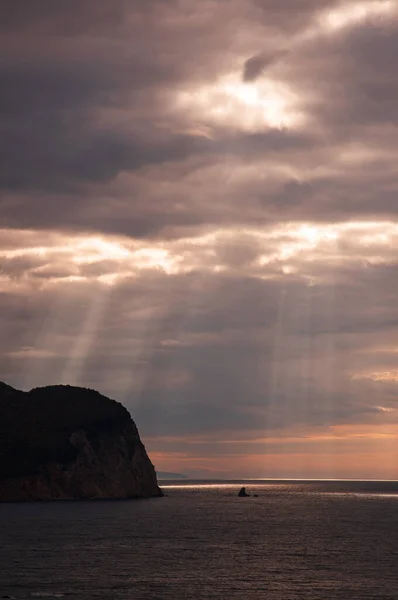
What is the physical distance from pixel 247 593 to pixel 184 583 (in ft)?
29.4

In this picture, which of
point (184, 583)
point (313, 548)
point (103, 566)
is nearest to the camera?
point (184, 583)

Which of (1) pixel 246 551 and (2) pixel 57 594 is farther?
(1) pixel 246 551

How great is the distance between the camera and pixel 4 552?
5054 inches

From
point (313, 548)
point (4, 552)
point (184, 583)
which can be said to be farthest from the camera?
point (313, 548)

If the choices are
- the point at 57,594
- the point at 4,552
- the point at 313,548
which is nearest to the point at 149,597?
the point at 57,594

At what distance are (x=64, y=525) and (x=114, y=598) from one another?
94426 mm

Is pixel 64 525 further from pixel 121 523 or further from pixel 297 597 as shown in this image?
pixel 297 597

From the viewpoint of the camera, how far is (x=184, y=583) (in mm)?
99125

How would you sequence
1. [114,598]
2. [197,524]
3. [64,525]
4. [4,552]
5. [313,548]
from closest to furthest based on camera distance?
1. [114,598]
2. [4,552]
3. [313,548]
4. [64,525]
5. [197,524]

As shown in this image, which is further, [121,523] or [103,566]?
[121,523]

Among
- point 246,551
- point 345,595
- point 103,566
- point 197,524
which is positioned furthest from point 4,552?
point 197,524

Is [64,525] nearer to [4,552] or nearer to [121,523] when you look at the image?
[121,523]

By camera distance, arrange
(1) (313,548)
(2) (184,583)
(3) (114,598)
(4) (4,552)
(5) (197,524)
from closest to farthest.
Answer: (3) (114,598) → (2) (184,583) → (4) (4,552) → (1) (313,548) → (5) (197,524)

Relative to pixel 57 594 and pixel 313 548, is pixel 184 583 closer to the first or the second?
pixel 57 594
